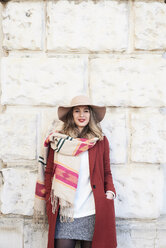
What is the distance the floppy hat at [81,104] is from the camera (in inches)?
71.3

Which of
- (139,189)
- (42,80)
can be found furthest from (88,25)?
(139,189)

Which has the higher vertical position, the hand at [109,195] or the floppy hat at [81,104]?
the floppy hat at [81,104]

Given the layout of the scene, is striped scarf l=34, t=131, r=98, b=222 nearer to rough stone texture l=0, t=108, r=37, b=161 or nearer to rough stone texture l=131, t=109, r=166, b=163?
rough stone texture l=0, t=108, r=37, b=161

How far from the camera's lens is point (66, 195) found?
5.63ft

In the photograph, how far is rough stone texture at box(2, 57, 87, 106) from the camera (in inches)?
83.4

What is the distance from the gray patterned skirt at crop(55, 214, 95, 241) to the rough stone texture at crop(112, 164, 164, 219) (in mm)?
488

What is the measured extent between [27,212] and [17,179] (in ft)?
1.12

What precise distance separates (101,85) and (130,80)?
11.1 inches

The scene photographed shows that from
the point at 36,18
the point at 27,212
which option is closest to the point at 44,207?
the point at 27,212

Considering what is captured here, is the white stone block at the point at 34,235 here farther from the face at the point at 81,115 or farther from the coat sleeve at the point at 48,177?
the face at the point at 81,115

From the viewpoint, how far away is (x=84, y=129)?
1.93m

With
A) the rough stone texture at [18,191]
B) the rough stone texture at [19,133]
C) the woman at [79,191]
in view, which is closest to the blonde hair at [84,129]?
the woman at [79,191]

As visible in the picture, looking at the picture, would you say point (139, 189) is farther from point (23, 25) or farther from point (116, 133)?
point (23, 25)

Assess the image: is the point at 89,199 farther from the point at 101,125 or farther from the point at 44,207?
the point at 101,125
